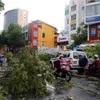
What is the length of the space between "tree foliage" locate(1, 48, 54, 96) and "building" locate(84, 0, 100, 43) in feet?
99.3

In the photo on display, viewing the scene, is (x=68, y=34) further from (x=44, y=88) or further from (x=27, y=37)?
(x=44, y=88)

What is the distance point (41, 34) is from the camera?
236 feet

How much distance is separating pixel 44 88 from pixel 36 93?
367mm

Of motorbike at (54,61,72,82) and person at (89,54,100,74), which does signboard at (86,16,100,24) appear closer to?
person at (89,54,100,74)

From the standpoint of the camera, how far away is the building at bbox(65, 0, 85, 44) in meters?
65.3

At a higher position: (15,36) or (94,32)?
(15,36)

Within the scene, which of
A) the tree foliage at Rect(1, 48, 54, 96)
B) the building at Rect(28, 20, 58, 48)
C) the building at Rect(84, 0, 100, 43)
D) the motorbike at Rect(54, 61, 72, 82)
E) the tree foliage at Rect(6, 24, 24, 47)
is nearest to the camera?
the tree foliage at Rect(1, 48, 54, 96)

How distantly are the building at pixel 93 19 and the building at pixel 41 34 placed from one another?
26912mm

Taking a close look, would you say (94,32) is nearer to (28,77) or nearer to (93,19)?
(93,19)

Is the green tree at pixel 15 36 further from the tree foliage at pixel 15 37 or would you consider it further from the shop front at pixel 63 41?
the shop front at pixel 63 41

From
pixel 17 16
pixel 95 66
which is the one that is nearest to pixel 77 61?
pixel 95 66

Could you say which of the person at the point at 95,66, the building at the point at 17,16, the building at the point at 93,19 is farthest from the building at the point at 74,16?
the person at the point at 95,66

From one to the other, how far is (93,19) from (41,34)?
33.1 m

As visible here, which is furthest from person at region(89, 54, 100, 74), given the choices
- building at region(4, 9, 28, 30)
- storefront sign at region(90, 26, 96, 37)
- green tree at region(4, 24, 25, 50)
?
building at region(4, 9, 28, 30)
